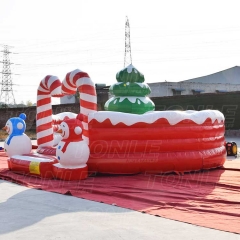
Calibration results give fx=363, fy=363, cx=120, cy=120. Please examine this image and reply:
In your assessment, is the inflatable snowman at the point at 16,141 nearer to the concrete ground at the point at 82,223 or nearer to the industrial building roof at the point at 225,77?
the concrete ground at the point at 82,223

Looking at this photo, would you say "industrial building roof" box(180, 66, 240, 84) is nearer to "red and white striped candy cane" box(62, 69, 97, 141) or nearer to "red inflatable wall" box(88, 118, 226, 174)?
"red and white striped candy cane" box(62, 69, 97, 141)

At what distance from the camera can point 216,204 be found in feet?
12.1

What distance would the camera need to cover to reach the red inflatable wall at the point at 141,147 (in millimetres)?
5250

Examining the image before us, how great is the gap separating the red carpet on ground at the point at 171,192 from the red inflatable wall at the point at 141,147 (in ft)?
0.48

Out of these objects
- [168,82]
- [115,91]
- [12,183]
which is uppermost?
[168,82]

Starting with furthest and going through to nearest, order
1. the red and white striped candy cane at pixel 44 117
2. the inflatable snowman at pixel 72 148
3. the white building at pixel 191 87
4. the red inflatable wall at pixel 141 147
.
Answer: the white building at pixel 191 87, the red and white striped candy cane at pixel 44 117, the red inflatable wall at pixel 141 147, the inflatable snowman at pixel 72 148

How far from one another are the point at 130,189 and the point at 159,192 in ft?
1.24

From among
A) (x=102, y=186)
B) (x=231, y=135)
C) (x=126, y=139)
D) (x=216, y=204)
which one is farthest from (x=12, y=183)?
(x=231, y=135)

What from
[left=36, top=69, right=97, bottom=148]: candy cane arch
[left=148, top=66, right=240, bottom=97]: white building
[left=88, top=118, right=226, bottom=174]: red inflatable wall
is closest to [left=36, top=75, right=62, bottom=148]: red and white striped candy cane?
[left=36, top=69, right=97, bottom=148]: candy cane arch

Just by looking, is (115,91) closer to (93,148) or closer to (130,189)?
(93,148)

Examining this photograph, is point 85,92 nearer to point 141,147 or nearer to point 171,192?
point 141,147

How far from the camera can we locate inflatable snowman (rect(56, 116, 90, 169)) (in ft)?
16.3

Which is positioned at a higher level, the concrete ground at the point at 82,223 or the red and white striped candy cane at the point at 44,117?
the red and white striped candy cane at the point at 44,117

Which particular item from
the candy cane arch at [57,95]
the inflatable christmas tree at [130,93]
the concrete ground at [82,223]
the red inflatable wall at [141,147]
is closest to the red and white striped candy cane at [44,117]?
the candy cane arch at [57,95]
